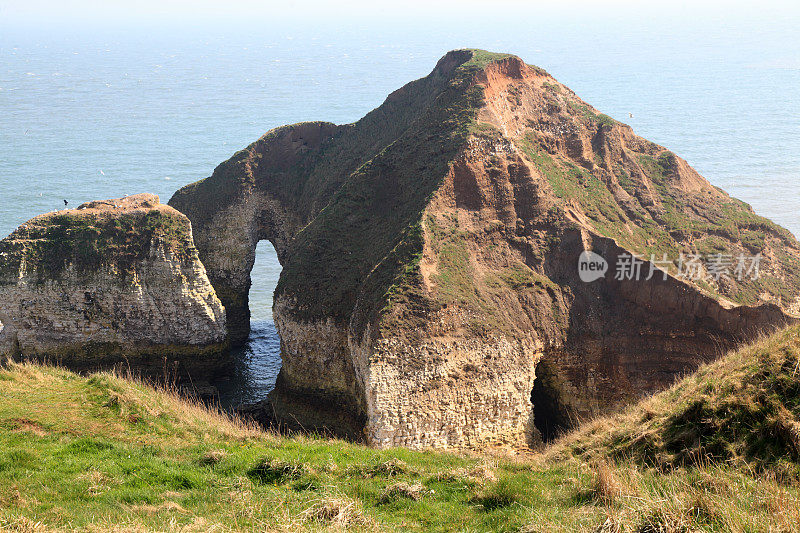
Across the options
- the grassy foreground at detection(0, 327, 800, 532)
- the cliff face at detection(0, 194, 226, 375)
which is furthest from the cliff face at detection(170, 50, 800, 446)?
the grassy foreground at detection(0, 327, 800, 532)

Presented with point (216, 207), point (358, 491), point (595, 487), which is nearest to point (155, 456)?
point (358, 491)

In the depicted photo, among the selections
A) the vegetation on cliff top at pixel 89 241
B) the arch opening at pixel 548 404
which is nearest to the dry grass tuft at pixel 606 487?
the arch opening at pixel 548 404

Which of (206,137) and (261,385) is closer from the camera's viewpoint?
(261,385)

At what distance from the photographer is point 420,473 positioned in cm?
1942

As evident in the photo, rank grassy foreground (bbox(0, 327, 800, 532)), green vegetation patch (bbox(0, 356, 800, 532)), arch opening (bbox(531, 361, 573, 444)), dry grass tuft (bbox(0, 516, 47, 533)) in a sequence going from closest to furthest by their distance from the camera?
dry grass tuft (bbox(0, 516, 47, 533))
green vegetation patch (bbox(0, 356, 800, 532))
grassy foreground (bbox(0, 327, 800, 532))
arch opening (bbox(531, 361, 573, 444))

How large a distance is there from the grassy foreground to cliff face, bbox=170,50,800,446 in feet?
25.1

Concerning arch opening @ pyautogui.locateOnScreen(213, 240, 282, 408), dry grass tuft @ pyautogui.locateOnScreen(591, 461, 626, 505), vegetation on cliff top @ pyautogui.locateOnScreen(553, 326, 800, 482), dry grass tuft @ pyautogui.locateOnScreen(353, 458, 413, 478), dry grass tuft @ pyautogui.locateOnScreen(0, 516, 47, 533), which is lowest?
arch opening @ pyautogui.locateOnScreen(213, 240, 282, 408)

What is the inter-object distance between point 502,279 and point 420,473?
1604 centimetres

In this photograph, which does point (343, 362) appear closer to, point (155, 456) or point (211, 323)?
point (211, 323)

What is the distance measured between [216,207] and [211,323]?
9.78 metres

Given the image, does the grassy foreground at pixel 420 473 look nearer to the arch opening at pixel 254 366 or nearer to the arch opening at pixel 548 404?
the arch opening at pixel 548 404

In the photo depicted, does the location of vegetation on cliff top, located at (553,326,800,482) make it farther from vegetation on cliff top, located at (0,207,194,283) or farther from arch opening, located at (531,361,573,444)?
vegetation on cliff top, located at (0,207,194,283)

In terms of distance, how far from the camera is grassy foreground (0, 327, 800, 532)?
14.5 metres

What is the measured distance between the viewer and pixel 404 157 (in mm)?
38250
